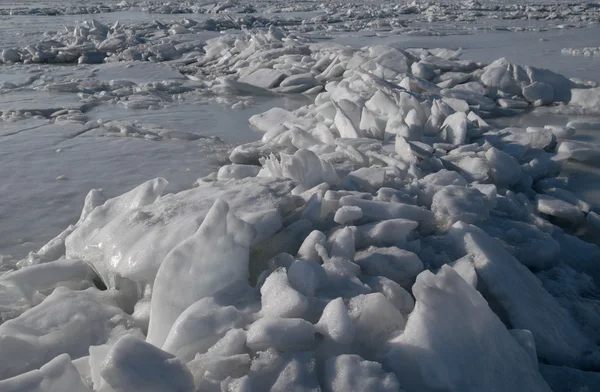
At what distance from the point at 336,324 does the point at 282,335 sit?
12cm

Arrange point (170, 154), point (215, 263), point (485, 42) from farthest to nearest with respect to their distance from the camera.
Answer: point (485, 42) < point (170, 154) < point (215, 263)

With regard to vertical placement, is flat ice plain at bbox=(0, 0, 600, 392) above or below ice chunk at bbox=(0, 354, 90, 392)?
below

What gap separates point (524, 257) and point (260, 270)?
93 centimetres

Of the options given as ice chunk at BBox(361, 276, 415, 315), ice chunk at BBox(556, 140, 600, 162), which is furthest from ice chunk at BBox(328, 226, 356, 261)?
ice chunk at BBox(556, 140, 600, 162)

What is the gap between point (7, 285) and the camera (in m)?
1.61

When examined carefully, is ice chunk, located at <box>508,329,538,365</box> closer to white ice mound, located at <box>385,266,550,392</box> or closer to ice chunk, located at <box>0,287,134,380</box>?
white ice mound, located at <box>385,266,550,392</box>

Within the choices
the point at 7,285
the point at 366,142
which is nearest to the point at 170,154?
the point at 366,142

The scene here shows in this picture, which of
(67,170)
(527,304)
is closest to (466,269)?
(527,304)

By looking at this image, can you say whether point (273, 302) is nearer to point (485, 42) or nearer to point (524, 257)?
point (524, 257)

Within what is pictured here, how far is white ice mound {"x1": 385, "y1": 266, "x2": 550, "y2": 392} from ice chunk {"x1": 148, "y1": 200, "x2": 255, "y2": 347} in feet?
1.56

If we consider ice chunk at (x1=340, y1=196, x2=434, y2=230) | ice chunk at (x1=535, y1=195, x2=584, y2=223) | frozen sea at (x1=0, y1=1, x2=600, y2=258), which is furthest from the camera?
frozen sea at (x1=0, y1=1, x2=600, y2=258)

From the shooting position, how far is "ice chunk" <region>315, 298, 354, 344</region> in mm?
1146

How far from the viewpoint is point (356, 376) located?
1.06 m

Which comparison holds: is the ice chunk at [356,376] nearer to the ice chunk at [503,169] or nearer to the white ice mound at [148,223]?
the white ice mound at [148,223]
